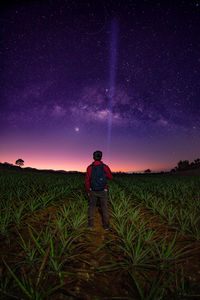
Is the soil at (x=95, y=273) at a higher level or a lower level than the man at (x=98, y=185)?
lower

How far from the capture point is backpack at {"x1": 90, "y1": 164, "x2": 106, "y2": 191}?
3734 mm

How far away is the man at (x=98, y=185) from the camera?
373 cm

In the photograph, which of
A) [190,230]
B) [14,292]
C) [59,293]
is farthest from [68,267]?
[190,230]

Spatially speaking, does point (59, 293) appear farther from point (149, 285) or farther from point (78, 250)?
point (149, 285)

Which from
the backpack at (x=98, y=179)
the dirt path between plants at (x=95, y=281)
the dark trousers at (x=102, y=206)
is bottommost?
the dirt path between plants at (x=95, y=281)

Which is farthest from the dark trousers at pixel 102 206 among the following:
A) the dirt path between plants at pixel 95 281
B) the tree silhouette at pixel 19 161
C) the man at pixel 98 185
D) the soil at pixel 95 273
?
the tree silhouette at pixel 19 161

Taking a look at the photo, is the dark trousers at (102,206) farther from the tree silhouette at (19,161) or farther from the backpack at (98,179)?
the tree silhouette at (19,161)

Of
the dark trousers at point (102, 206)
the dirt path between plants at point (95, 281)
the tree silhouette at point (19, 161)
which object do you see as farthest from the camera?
the tree silhouette at point (19, 161)

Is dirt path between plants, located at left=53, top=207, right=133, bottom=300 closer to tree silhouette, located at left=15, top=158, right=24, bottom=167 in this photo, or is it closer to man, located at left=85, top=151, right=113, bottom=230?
man, located at left=85, top=151, right=113, bottom=230

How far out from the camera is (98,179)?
147 inches

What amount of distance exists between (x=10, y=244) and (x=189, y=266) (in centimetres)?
330

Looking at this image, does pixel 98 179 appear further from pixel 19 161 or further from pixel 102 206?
pixel 19 161

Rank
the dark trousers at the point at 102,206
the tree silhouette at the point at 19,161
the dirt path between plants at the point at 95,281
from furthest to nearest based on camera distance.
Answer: the tree silhouette at the point at 19,161, the dark trousers at the point at 102,206, the dirt path between plants at the point at 95,281

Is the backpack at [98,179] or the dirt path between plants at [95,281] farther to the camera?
the backpack at [98,179]
